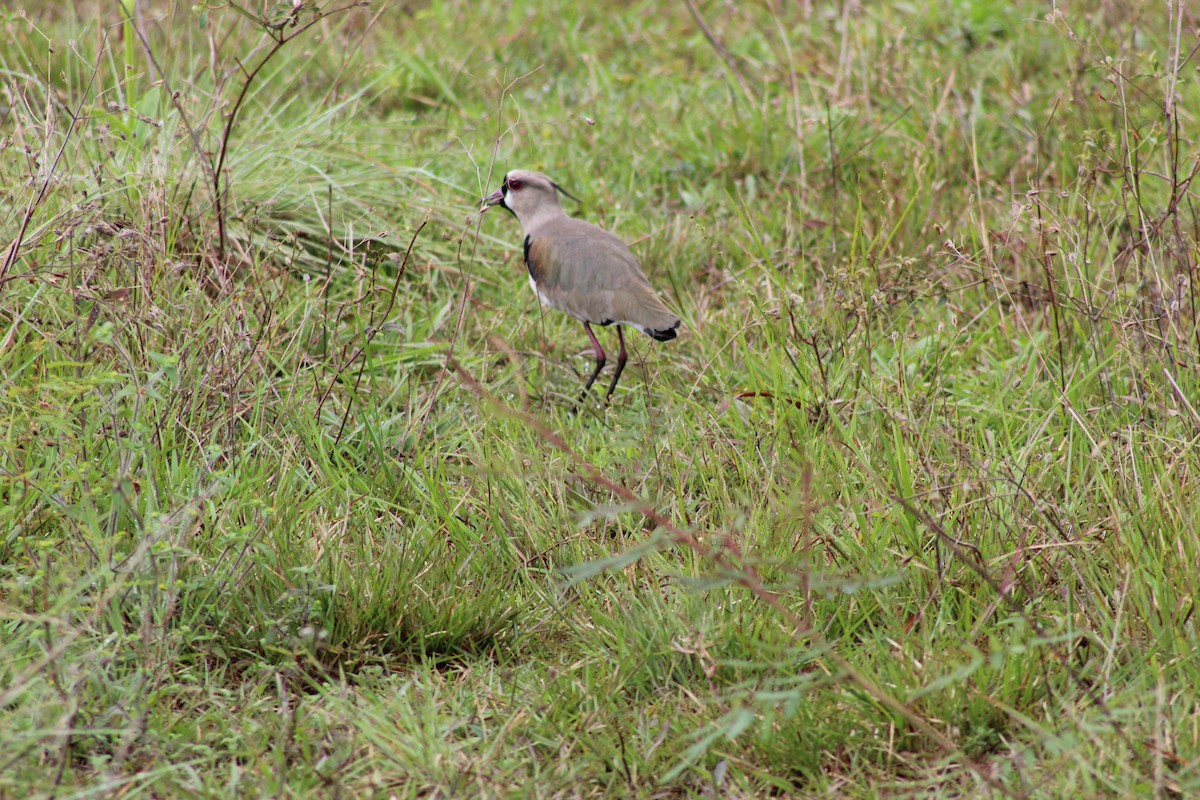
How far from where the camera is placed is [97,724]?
2.60 metres

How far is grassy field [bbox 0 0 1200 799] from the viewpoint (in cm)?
261

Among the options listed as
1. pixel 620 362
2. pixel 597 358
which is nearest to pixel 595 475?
pixel 620 362

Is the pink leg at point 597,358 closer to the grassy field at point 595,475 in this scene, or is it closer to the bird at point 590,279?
the bird at point 590,279

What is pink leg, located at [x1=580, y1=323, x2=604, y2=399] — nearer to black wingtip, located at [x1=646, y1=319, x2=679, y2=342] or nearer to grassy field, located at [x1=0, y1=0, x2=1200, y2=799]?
grassy field, located at [x1=0, y1=0, x2=1200, y2=799]

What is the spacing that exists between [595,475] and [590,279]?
1922 millimetres

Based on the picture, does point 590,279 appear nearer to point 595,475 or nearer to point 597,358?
point 597,358

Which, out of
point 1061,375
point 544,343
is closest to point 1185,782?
point 1061,375

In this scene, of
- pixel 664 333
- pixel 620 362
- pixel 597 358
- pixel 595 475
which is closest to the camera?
pixel 595 475

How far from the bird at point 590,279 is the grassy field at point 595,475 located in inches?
7.9

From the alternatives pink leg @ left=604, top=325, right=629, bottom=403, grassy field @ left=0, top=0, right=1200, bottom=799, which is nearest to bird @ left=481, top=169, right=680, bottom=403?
pink leg @ left=604, top=325, right=629, bottom=403

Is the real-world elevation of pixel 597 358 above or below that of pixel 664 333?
below

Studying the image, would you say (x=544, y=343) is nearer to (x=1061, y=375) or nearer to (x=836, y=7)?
(x=1061, y=375)

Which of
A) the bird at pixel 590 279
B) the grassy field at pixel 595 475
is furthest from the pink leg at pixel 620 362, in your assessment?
the grassy field at pixel 595 475

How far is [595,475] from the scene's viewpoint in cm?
240
